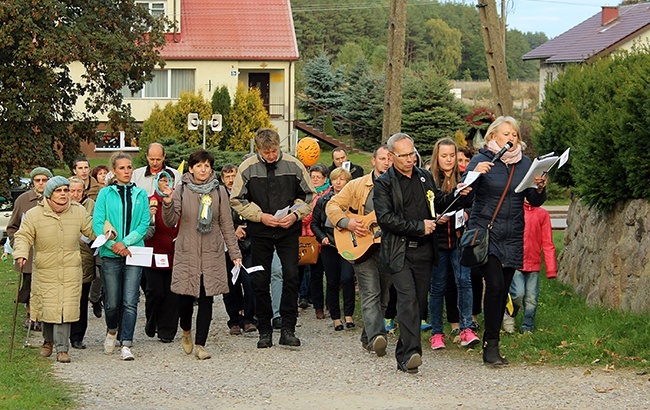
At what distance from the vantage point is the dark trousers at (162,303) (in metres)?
11.7

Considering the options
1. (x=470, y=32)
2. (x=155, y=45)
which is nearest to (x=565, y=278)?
(x=155, y=45)

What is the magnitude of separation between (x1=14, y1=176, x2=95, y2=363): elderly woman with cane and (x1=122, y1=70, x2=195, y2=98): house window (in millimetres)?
41371

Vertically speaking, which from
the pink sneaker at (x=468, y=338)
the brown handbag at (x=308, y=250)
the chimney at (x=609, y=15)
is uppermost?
the chimney at (x=609, y=15)

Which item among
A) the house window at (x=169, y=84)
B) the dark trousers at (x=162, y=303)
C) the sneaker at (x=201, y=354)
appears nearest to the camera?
the sneaker at (x=201, y=354)

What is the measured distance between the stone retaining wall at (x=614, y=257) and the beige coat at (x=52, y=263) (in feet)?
18.2

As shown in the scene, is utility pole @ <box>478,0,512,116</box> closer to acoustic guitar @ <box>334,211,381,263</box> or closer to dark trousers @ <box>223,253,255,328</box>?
dark trousers @ <box>223,253,255,328</box>

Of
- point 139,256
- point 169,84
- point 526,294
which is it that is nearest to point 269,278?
point 139,256

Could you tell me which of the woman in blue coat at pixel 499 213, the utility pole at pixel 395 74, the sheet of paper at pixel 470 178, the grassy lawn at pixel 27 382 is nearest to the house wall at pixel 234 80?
the utility pole at pixel 395 74

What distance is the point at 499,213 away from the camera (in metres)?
9.82

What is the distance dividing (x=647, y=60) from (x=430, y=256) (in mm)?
3565

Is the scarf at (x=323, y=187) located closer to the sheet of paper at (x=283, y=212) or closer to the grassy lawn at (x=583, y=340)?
the sheet of paper at (x=283, y=212)

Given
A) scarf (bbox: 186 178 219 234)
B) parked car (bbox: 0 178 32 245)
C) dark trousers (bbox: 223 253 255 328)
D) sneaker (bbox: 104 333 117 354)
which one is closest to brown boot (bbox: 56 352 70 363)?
sneaker (bbox: 104 333 117 354)

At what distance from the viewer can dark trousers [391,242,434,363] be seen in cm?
971

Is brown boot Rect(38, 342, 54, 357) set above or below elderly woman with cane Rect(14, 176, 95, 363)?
below
